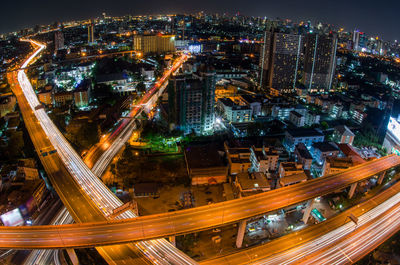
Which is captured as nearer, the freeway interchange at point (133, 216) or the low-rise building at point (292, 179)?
the freeway interchange at point (133, 216)

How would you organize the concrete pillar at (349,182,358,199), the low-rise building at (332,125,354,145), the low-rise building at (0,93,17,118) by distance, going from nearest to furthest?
1. the concrete pillar at (349,182,358,199)
2. the low-rise building at (332,125,354,145)
3. the low-rise building at (0,93,17,118)

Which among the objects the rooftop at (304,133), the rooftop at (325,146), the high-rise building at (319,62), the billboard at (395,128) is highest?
the high-rise building at (319,62)

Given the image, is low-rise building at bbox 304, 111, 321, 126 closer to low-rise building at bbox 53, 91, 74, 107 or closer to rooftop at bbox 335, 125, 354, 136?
rooftop at bbox 335, 125, 354, 136

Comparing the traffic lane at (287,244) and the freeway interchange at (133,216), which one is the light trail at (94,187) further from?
the traffic lane at (287,244)

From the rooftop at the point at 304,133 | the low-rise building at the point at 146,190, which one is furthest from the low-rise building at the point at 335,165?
the low-rise building at the point at 146,190

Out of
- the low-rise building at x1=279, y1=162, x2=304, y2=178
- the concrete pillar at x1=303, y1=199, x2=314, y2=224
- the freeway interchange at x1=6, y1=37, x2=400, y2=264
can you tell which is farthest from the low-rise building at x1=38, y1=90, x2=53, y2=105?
the concrete pillar at x1=303, y1=199, x2=314, y2=224
